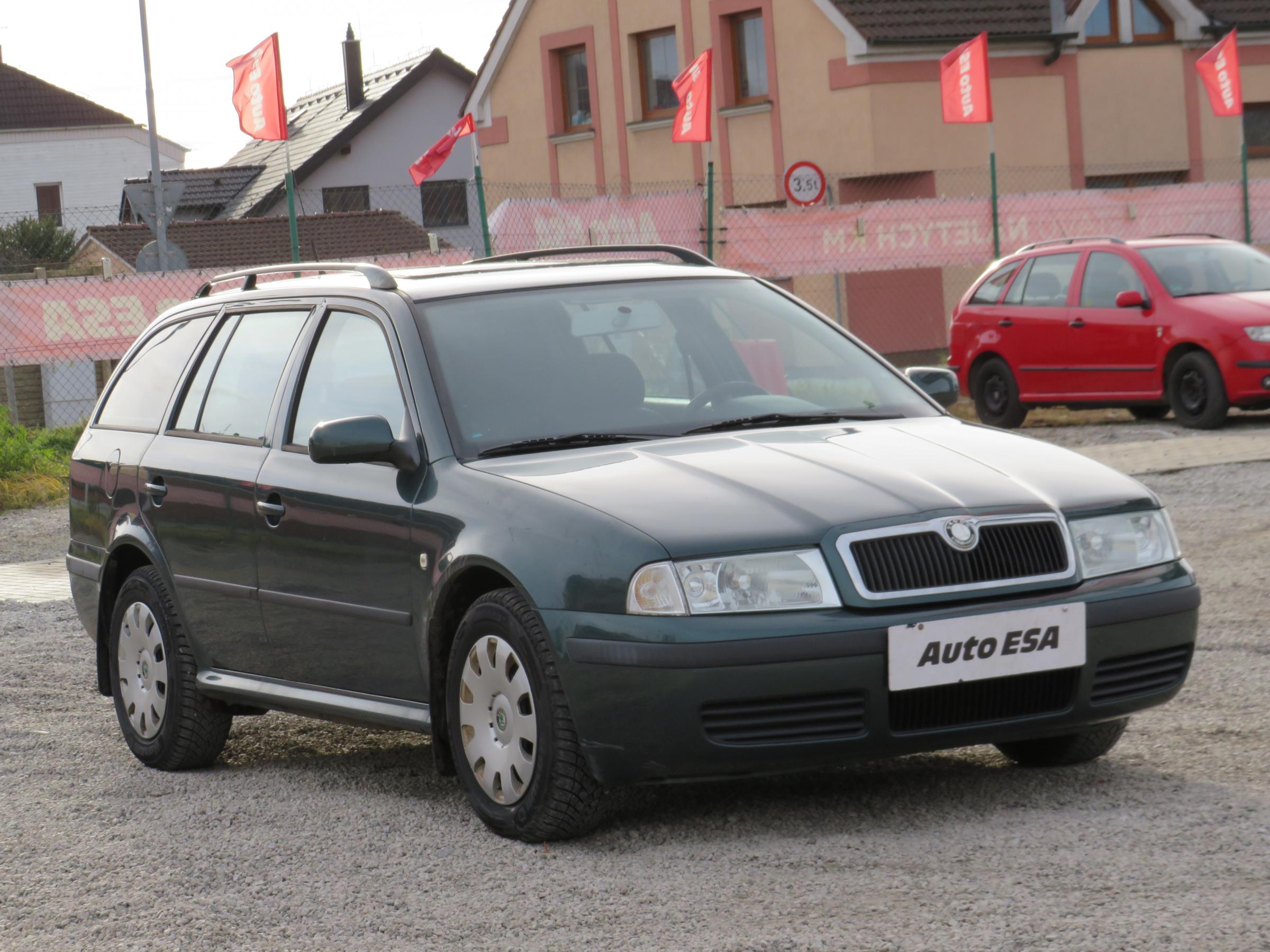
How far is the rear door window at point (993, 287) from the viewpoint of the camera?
60.8 ft

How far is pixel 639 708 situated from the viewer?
4.77 meters

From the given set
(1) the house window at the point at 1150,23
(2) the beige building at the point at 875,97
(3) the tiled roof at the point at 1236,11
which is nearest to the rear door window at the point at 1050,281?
(2) the beige building at the point at 875,97

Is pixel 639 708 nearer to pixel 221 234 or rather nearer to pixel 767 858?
pixel 767 858

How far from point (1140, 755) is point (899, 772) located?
740 mm

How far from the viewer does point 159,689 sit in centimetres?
679

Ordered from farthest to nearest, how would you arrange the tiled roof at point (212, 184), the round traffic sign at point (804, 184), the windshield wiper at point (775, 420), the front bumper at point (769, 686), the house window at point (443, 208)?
the tiled roof at point (212, 184) → the house window at point (443, 208) → the round traffic sign at point (804, 184) → the windshield wiper at point (775, 420) → the front bumper at point (769, 686)

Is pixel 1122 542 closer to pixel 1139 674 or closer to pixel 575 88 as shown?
pixel 1139 674

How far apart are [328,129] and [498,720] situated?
187ft

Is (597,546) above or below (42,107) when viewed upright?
below

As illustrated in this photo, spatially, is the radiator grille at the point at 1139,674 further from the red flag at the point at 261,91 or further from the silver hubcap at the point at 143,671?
the red flag at the point at 261,91

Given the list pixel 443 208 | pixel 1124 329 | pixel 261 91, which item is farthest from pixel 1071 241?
pixel 443 208

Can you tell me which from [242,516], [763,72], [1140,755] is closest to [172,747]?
[242,516]

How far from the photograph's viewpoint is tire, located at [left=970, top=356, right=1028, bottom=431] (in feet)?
60.8

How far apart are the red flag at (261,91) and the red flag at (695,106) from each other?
4.87 metres
